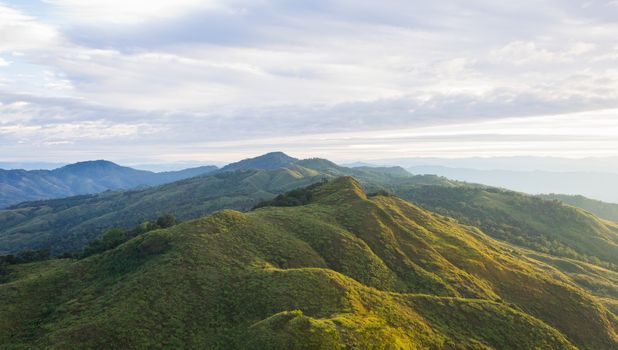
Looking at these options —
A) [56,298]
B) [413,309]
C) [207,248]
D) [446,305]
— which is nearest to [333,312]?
[413,309]

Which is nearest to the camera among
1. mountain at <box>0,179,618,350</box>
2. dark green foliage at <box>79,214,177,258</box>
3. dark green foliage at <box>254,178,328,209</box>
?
mountain at <box>0,179,618,350</box>

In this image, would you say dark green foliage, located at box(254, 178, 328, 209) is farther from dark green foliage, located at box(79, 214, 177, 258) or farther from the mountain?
dark green foliage, located at box(79, 214, 177, 258)

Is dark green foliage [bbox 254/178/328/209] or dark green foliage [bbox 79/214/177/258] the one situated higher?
dark green foliage [bbox 254/178/328/209]

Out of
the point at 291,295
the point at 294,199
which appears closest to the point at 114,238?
the point at 294,199

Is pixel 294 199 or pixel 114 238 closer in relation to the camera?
pixel 114 238

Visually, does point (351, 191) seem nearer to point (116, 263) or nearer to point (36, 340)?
point (116, 263)

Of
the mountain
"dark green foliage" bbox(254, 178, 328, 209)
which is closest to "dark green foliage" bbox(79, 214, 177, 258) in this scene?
the mountain

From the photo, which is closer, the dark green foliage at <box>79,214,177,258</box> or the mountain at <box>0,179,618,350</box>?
the mountain at <box>0,179,618,350</box>

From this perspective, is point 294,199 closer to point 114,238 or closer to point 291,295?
point 114,238
